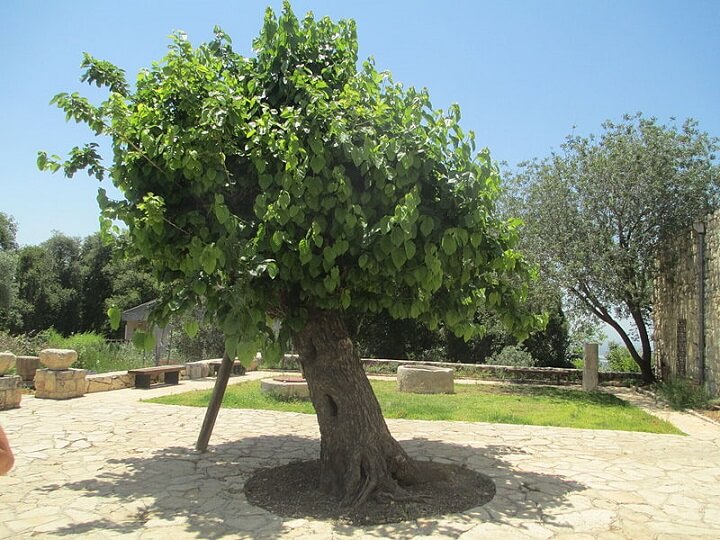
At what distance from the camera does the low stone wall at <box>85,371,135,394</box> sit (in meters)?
13.1

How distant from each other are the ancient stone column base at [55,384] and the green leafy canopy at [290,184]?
25.1 ft

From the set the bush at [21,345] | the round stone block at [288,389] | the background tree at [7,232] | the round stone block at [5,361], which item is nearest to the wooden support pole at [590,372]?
the round stone block at [288,389]

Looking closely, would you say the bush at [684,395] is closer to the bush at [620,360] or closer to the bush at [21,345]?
the bush at [620,360]

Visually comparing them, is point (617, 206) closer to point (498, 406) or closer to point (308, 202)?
point (498, 406)

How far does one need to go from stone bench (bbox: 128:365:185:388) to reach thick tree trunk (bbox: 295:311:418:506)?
946cm

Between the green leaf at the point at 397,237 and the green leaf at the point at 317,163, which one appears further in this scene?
the green leaf at the point at 317,163

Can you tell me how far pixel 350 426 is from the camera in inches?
238

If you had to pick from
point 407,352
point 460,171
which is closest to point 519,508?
point 460,171

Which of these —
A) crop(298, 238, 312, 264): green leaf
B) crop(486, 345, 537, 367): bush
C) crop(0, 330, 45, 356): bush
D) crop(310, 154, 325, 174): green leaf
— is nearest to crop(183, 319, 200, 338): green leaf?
crop(298, 238, 312, 264): green leaf

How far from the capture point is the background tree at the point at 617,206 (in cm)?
1472

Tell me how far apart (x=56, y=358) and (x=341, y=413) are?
8411mm

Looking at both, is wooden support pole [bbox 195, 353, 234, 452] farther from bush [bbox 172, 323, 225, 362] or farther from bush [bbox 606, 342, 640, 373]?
bush [bbox 606, 342, 640, 373]

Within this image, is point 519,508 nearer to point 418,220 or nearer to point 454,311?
point 454,311

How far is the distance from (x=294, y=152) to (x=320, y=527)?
329 centimetres
